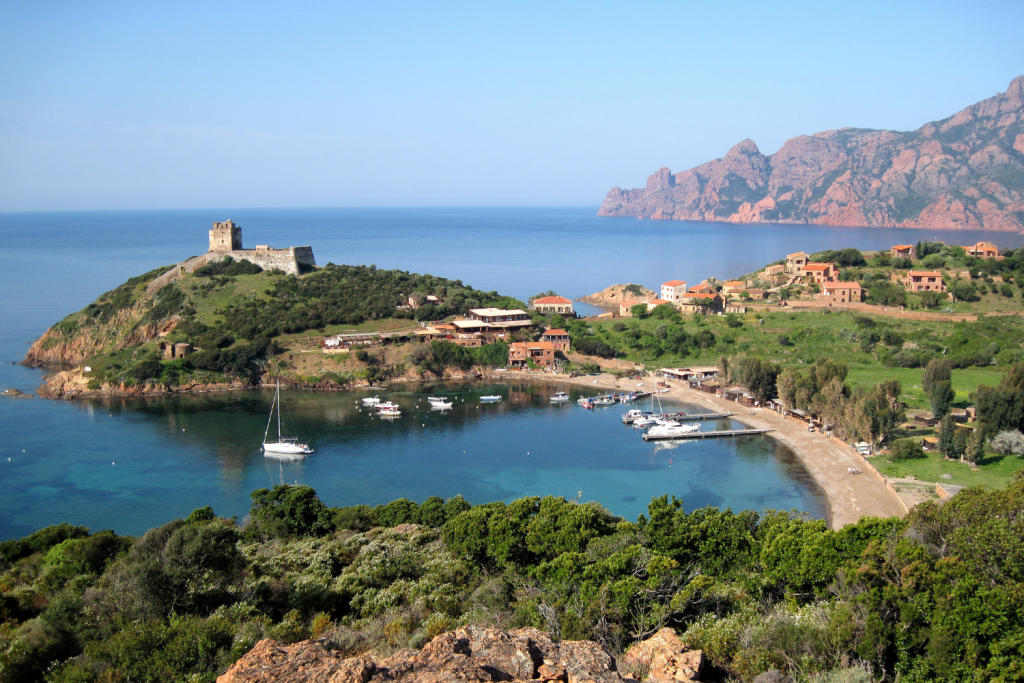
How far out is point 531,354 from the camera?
5109cm

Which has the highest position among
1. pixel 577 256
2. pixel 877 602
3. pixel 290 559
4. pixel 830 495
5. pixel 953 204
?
pixel 953 204

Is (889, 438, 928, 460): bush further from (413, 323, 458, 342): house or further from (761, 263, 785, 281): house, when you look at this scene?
(761, 263, 785, 281): house

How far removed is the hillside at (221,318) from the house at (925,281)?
3330 centimetres

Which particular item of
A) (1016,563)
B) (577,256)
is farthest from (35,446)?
(577,256)

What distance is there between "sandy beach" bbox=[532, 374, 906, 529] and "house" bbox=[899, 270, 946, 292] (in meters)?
27.1

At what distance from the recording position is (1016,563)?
10.7m

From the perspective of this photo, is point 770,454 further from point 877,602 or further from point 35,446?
point 35,446

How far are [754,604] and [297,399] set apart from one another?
116ft

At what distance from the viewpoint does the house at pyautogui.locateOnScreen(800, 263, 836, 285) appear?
63.9 m

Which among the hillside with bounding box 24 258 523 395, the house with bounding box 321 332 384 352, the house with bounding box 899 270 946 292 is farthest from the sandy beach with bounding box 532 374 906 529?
the house with bounding box 899 270 946 292

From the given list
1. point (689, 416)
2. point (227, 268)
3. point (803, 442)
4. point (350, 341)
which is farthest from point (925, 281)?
point (227, 268)

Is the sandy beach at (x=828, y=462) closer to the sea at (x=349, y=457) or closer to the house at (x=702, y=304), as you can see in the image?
the sea at (x=349, y=457)

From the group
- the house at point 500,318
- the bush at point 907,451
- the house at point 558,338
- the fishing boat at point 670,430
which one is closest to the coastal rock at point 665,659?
the bush at point 907,451

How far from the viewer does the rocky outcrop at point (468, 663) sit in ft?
24.8
